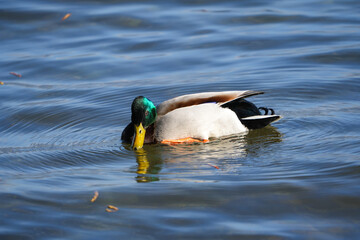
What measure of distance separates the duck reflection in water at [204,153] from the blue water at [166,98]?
23 mm

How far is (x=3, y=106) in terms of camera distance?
9.34m

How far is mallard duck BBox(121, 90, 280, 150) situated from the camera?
25.5ft

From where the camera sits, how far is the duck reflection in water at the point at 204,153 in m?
6.61

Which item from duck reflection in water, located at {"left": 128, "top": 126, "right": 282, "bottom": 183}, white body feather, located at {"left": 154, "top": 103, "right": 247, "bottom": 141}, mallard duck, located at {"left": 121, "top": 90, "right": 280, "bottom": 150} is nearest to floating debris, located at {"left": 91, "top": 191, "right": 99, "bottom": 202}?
duck reflection in water, located at {"left": 128, "top": 126, "right": 282, "bottom": 183}

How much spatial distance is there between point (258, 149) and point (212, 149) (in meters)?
0.51

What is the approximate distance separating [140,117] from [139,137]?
0.24 metres

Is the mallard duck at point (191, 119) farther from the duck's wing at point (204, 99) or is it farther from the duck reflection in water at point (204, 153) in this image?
the duck reflection in water at point (204, 153)

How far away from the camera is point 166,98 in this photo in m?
9.50

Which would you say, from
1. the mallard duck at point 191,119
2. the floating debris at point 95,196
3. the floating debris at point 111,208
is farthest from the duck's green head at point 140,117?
the floating debris at point 111,208

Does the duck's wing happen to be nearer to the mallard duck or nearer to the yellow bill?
the mallard duck

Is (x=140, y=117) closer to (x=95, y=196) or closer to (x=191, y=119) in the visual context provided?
(x=191, y=119)

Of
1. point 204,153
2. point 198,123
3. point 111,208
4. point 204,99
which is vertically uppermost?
point 204,99

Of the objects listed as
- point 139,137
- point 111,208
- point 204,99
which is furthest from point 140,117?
point 111,208

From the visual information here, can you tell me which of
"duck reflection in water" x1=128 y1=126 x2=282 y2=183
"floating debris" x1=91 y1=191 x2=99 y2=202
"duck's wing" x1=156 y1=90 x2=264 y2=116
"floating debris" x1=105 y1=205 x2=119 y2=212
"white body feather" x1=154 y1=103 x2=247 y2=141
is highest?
"duck's wing" x1=156 y1=90 x2=264 y2=116
